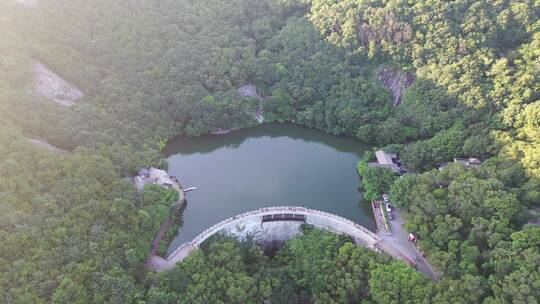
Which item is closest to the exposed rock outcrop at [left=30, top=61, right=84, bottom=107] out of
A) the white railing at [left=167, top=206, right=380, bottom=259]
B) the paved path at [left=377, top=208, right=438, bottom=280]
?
the white railing at [left=167, top=206, right=380, bottom=259]

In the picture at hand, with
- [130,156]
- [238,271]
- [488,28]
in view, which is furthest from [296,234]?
[488,28]

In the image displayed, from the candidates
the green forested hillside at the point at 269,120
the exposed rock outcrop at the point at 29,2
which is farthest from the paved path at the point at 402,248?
the exposed rock outcrop at the point at 29,2

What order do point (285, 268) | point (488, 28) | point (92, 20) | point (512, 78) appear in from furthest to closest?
point (92, 20), point (488, 28), point (512, 78), point (285, 268)

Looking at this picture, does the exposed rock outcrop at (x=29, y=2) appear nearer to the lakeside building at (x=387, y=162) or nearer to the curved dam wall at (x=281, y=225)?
the curved dam wall at (x=281, y=225)

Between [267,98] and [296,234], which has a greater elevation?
[267,98]

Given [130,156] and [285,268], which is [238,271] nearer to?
[285,268]

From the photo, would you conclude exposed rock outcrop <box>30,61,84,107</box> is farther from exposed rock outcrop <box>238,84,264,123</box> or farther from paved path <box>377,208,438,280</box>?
paved path <box>377,208,438,280</box>
